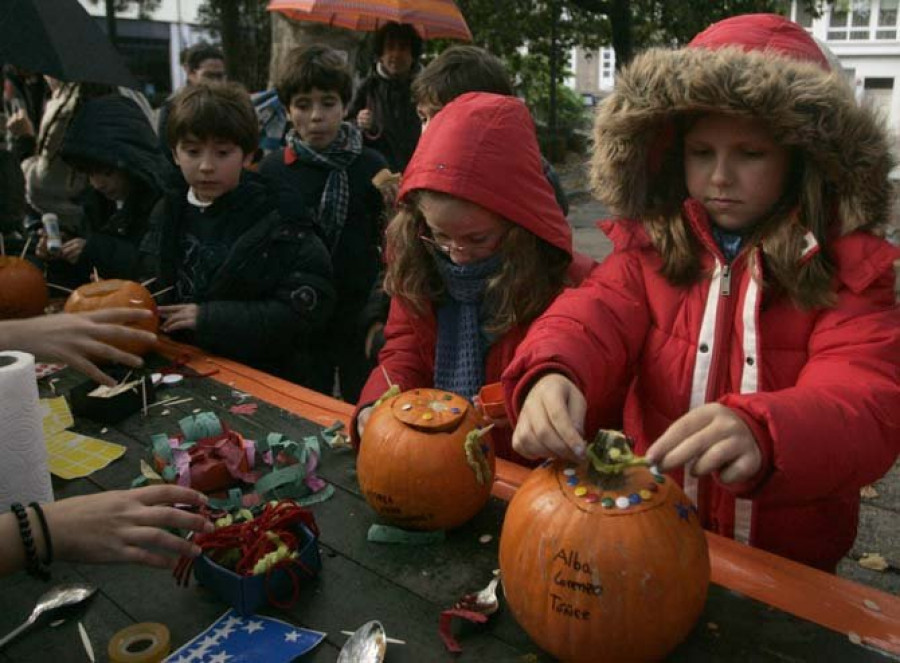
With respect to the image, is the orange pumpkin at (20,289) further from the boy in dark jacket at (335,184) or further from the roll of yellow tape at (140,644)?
the roll of yellow tape at (140,644)

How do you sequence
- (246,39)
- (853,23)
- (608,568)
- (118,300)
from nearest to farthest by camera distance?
(608,568)
(118,300)
(246,39)
(853,23)

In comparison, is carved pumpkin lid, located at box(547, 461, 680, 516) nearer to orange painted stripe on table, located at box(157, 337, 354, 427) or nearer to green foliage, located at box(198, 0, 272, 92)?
orange painted stripe on table, located at box(157, 337, 354, 427)

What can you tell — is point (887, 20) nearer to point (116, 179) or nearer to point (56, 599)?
point (116, 179)

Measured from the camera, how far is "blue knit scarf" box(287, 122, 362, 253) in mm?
3496

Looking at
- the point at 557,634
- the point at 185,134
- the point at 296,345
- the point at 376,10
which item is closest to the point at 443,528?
the point at 557,634

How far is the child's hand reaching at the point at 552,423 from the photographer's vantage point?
1257 mm

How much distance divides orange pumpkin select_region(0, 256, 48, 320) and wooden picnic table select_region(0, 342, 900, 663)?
1.87m

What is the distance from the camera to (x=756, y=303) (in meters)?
1.59

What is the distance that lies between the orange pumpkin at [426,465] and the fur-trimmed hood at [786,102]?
80 cm

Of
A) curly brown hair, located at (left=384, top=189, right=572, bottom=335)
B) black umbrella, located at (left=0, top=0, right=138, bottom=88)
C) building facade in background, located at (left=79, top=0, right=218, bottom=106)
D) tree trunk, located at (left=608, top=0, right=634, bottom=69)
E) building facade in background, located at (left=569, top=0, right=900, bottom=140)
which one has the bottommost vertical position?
curly brown hair, located at (left=384, top=189, right=572, bottom=335)

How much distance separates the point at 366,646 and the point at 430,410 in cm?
53

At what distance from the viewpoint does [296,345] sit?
10.4ft

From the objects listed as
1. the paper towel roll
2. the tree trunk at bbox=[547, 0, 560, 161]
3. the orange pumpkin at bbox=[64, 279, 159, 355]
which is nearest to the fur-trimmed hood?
the paper towel roll

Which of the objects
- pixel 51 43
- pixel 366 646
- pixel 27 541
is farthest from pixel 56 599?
pixel 51 43
